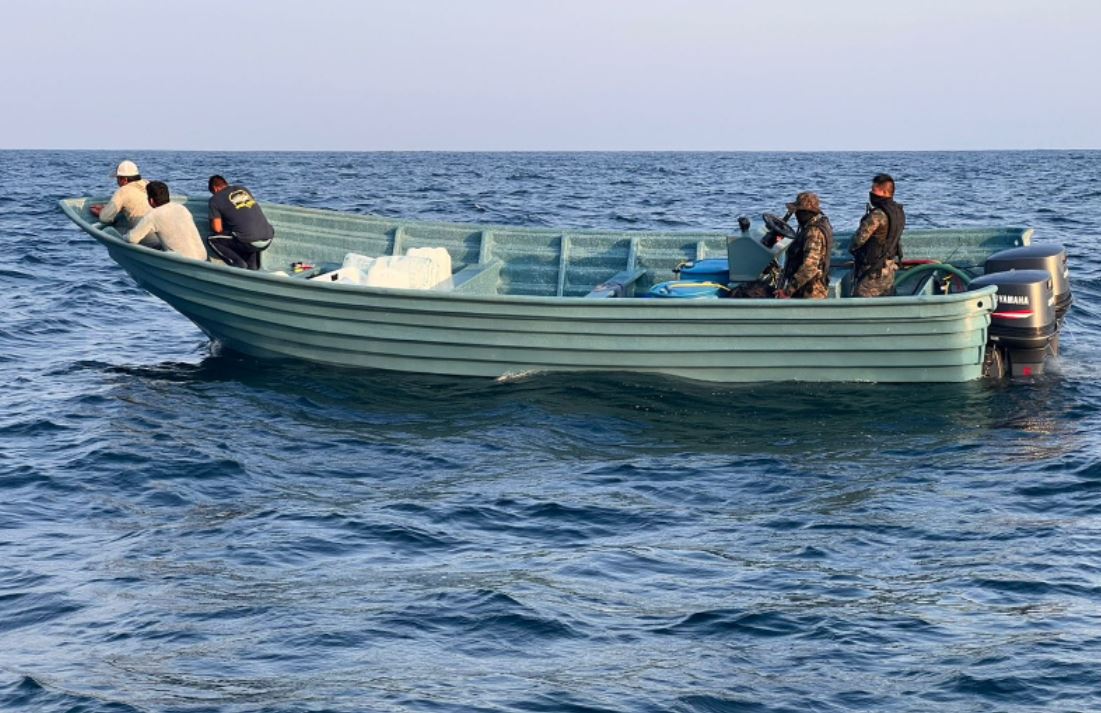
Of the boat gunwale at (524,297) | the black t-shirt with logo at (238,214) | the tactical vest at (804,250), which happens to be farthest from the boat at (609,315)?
the black t-shirt with logo at (238,214)

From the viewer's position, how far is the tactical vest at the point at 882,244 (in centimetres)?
1268

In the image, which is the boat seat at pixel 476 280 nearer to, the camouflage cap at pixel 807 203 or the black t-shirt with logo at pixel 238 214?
the black t-shirt with logo at pixel 238 214

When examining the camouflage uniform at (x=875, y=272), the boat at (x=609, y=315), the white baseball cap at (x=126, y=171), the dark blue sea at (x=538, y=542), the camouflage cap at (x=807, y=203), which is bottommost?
the dark blue sea at (x=538, y=542)

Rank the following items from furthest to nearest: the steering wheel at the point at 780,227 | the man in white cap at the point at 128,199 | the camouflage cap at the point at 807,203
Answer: the man in white cap at the point at 128,199 → the steering wheel at the point at 780,227 → the camouflage cap at the point at 807,203

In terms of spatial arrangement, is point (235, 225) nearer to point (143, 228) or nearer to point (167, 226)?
point (167, 226)

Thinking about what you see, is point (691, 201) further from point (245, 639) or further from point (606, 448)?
point (245, 639)

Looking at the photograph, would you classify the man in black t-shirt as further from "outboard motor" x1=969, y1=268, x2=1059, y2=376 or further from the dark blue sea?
"outboard motor" x1=969, y1=268, x2=1059, y2=376

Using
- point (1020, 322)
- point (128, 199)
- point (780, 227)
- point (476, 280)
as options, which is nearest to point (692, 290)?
point (780, 227)

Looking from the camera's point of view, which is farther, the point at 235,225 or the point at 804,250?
the point at 235,225

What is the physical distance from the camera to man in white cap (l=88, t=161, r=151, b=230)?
14609 mm

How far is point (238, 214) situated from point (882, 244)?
6.52 metres

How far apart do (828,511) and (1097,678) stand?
2955 millimetres

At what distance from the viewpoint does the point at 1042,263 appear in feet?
42.0

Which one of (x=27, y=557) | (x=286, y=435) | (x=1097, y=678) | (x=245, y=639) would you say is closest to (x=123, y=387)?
(x=286, y=435)
